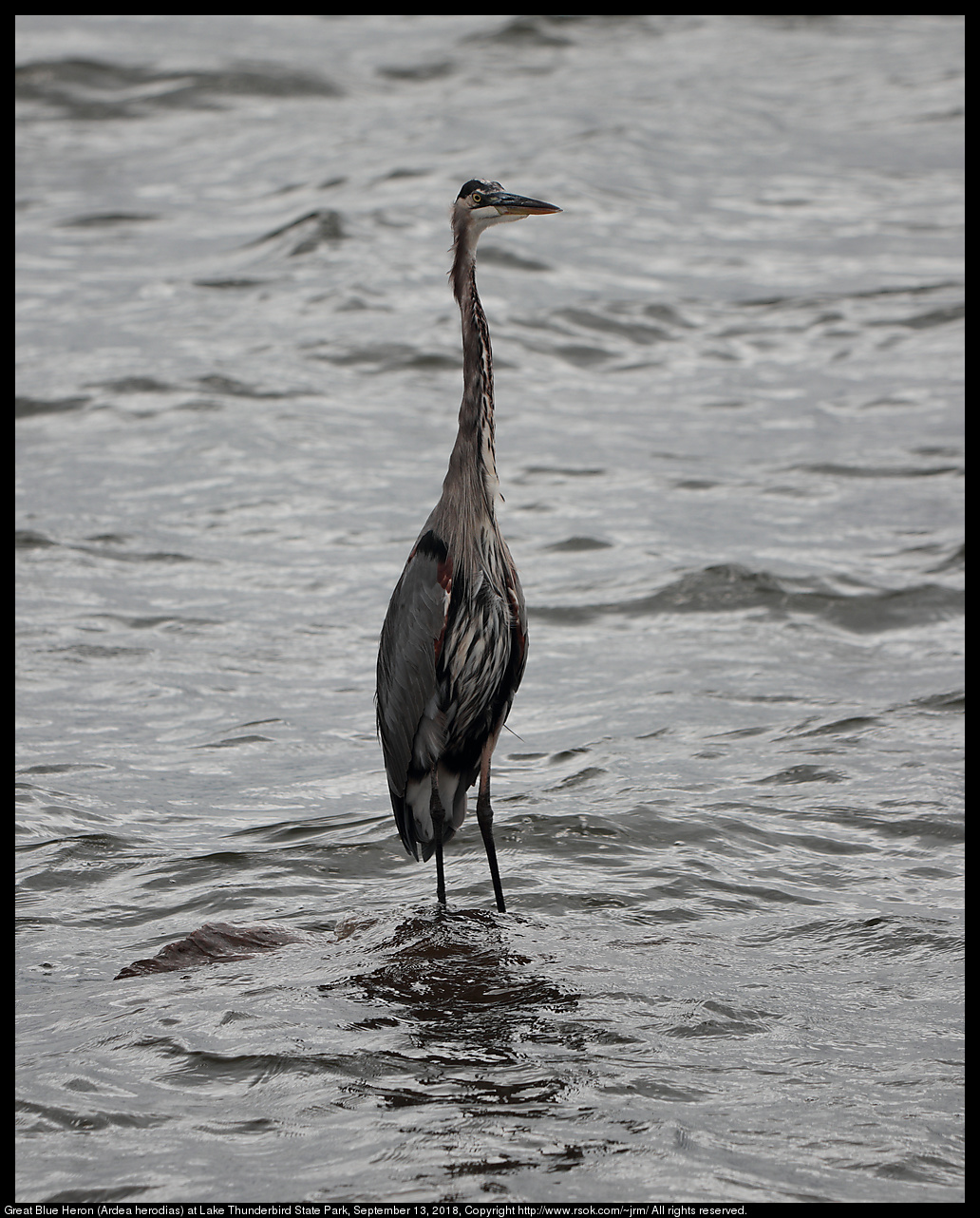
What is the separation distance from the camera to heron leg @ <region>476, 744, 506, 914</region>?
5898 mm

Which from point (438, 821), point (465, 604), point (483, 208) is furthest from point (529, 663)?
point (483, 208)

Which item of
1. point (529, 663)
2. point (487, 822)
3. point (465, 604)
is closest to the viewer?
point (465, 604)

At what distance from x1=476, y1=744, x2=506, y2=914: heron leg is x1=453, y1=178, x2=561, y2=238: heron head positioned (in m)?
2.11

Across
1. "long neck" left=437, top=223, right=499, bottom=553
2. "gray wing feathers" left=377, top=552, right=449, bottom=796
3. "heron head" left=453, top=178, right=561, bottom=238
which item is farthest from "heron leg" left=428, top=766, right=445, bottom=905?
"heron head" left=453, top=178, right=561, bottom=238

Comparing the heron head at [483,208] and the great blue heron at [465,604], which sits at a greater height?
the heron head at [483,208]

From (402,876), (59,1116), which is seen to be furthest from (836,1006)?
(59,1116)

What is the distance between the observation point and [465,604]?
5.91m

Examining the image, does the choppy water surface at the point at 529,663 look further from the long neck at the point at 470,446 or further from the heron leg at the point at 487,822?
A: the long neck at the point at 470,446

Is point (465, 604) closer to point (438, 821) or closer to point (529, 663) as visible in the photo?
point (438, 821)

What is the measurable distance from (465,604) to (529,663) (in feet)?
11.9

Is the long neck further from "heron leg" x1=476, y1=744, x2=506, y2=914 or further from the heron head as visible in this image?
"heron leg" x1=476, y1=744, x2=506, y2=914

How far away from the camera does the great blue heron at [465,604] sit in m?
5.91

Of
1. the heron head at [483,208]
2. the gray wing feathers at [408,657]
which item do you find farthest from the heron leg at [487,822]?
the heron head at [483,208]
